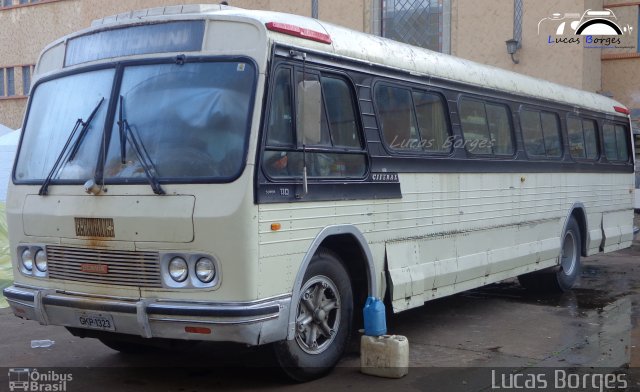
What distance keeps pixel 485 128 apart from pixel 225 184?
443cm

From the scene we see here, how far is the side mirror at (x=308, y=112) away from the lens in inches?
238

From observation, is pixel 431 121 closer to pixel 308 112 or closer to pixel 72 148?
pixel 308 112

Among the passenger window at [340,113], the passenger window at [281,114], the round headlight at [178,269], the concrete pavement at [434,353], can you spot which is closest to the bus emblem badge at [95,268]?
the round headlight at [178,269]

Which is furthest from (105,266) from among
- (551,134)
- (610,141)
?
(610,141)

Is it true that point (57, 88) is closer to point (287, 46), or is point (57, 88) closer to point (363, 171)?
point (287, 46)

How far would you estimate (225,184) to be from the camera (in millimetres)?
5469

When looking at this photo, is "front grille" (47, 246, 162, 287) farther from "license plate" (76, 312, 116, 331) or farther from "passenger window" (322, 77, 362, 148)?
"passenger window" (322, 77, 362, 148)

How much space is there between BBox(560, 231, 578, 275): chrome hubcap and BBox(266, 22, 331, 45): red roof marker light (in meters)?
6.12

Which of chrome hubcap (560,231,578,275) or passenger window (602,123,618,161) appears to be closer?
chrome hubcap (560,231,578,275)

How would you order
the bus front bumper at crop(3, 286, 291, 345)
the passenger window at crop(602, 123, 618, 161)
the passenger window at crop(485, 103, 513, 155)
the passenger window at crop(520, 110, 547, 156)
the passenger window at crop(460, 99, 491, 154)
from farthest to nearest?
1. the passenger window at crop(602, 123, 618, 161)
2. the passenger window at crop(520, 110, 547, 156)
3. the passenger window at crop(485, 103, 513, 155)
4. the passenger window at crop(460, 99, 491, 154)
5. the bus front bumper at crop(3, 286, 291, 345)

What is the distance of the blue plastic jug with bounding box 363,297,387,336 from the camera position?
6391 mm

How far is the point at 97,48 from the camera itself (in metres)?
6.30

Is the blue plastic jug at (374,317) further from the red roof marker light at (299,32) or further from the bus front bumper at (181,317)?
the red roof marker light at (299,32)

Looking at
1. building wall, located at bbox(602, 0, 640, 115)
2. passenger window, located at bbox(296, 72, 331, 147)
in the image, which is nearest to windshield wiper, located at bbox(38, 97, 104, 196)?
passenger window, located at bbox(296, 72, 331, 147)
